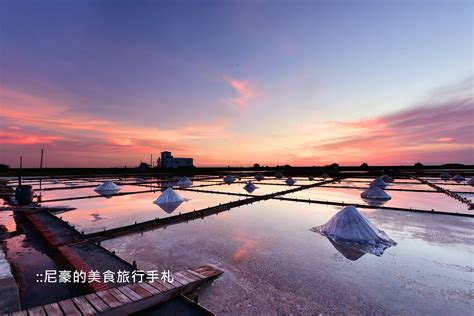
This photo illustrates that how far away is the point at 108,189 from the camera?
22.2m

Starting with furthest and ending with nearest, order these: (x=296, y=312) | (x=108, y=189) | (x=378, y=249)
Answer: (x=108, y=189) < (x=378, y=249) < (x=296, y=312)

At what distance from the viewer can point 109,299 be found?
169 inches

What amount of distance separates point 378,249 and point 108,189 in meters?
21.3

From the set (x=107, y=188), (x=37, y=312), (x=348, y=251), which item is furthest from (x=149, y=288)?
(x=107, y=188)

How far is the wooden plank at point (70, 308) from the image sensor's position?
3863 mm

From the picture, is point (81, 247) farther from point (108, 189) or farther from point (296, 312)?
point (108, 189)

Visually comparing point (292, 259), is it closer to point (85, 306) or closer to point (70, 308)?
point (85, 306)

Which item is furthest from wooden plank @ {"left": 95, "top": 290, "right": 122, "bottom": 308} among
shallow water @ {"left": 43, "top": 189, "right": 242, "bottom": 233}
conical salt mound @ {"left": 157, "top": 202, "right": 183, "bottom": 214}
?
conical salt mound @ {"left": 157, "top": 202, "right": 183, "bottom": 214}

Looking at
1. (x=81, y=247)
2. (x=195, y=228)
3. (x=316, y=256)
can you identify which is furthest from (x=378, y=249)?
(x=81, y=247)

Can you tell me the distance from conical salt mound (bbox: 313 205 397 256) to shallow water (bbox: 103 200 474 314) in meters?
0.50

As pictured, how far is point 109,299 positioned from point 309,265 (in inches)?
A: 195

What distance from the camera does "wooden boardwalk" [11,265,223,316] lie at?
12.9ft

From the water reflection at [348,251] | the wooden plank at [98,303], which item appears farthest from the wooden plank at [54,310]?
the water reflection at [348,251]

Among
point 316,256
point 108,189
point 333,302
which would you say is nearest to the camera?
point 333,302
